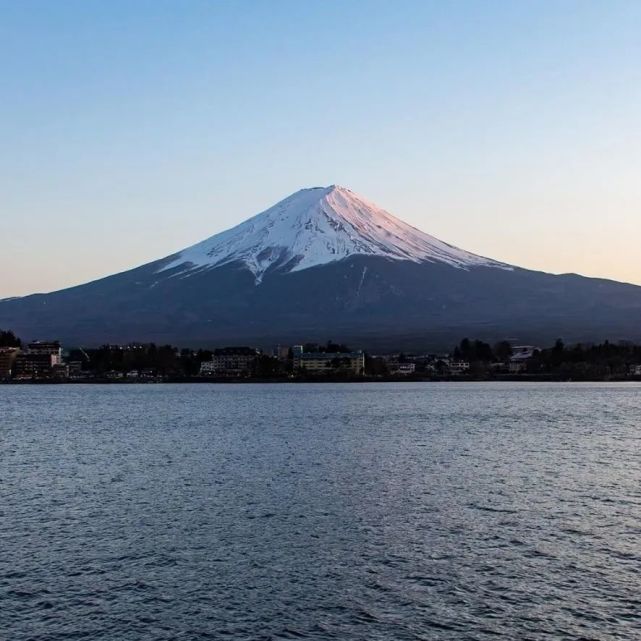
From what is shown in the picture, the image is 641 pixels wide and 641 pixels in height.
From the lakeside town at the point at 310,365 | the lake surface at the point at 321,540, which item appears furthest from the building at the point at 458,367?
the lake surface at the point at 321,540

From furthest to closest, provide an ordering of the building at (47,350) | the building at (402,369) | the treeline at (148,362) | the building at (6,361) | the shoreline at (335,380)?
the building at (47,350) < the treeline at (148,362) < the building at (6,361) < the building at (402,369) < the shoreline at (335,380)

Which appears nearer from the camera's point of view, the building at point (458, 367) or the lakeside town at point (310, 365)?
the lakeside town at point (310, 365)

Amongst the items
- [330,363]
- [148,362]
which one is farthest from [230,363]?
[330,363]

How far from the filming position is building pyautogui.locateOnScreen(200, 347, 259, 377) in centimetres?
12138

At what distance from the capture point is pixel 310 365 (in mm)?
117250

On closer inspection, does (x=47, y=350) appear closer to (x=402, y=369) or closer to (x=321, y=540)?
(x=402, y=369)

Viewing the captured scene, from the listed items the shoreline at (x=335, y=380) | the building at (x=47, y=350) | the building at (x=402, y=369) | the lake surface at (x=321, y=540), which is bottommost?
the lake surface at (x=321, y=540)

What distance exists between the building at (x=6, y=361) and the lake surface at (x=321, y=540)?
9536cm

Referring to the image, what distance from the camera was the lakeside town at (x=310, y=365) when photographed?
113688mm

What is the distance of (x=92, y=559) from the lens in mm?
14961

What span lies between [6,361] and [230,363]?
2978cm

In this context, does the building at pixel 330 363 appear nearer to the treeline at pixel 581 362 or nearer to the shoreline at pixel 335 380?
the shoreline at pixel 335 380

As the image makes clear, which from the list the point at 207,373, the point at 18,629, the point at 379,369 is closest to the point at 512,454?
the point at 18,629

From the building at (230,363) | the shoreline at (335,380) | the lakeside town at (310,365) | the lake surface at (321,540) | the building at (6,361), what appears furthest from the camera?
the building at (6,361)
